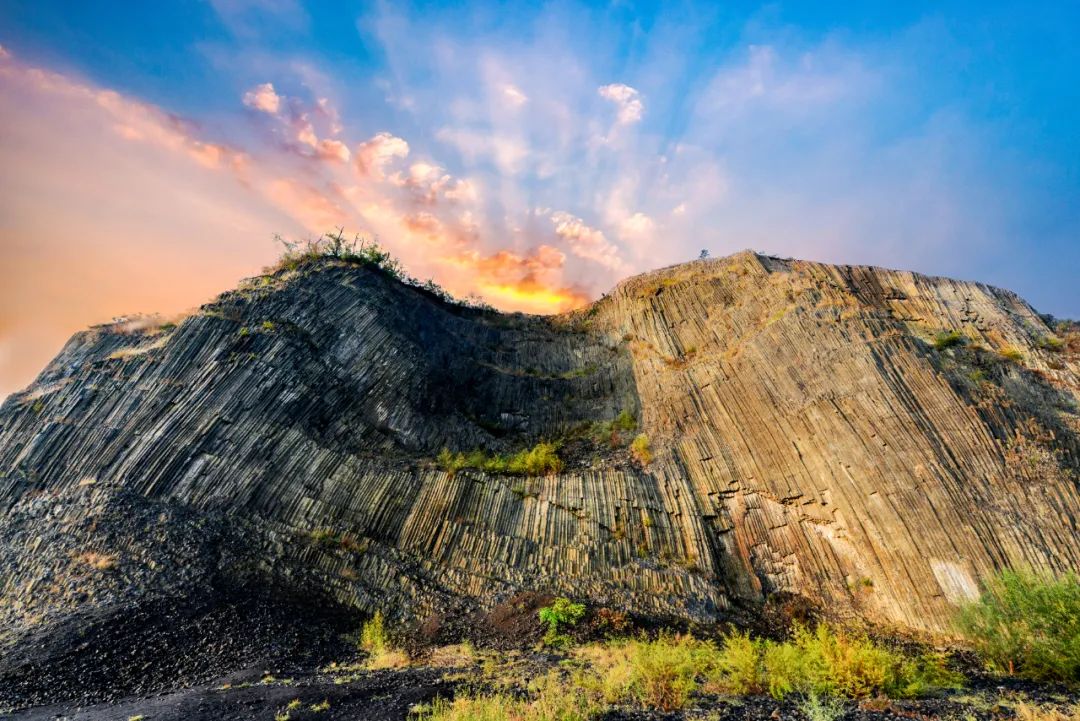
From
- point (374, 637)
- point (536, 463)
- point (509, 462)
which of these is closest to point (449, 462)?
point (509, 462)

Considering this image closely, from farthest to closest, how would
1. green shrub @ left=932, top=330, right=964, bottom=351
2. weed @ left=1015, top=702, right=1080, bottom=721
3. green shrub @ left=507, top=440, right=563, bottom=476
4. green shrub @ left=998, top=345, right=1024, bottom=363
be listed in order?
green shrub @ left=507, top=440, right=563, bottom=476, green shrub @ left=932, top=330, right=964, bottom=351, green shrub @ left=998, top=345, right=1024, bottom=363, weed @ left=1015, top=702, right=1080, bottom=721

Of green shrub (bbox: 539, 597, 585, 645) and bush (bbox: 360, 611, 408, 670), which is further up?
green shrub (bbox: 539, 597, 585, 645)

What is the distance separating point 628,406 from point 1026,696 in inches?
608

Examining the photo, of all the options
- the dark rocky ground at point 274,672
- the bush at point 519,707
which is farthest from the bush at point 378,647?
the bush at point 519,707

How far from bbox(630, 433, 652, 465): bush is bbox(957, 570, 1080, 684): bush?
9.68m

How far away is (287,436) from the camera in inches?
646

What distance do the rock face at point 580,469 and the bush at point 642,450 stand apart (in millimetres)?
254

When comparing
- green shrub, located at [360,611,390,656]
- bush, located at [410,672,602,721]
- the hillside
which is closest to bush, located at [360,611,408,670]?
green shrub, located at [360,611,390,656]

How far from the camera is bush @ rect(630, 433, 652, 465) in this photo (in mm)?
18891

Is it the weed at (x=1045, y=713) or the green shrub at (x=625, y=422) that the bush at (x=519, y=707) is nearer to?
the weed at (x=1045, y=713)

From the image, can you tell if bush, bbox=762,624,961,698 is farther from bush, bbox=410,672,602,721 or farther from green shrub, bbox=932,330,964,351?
green shrub, bbox=932,330,964,351

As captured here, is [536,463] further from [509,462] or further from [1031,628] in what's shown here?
[1031,628]

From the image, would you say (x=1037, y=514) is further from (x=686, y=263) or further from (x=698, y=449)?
(x=686, y=263)

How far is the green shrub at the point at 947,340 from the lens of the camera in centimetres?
1628
